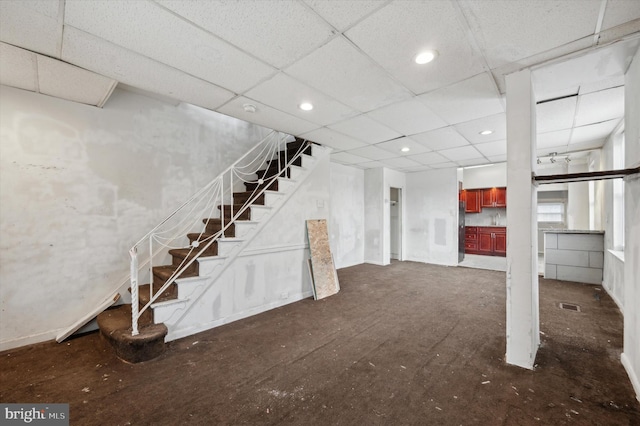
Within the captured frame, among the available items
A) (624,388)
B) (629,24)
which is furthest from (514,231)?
(629,24)

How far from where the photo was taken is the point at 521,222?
2.36m

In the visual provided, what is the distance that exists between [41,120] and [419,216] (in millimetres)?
7970

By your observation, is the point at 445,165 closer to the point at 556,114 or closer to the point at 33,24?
the point at 556,114

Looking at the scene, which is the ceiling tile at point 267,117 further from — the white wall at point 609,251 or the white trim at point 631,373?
the white wall at point 609,251

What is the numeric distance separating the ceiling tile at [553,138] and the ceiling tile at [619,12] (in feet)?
9.74

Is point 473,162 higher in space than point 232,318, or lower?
higher

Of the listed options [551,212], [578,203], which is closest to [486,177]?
[551,212]

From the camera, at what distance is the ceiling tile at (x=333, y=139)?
409cm

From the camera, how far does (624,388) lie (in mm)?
2086

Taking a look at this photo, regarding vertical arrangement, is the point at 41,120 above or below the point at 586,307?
above

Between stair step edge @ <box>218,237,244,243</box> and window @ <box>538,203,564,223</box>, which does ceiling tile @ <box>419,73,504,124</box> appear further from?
window @ <box>538,203,564,223</box>

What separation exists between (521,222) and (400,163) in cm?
445

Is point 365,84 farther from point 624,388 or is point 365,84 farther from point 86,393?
point 86,393

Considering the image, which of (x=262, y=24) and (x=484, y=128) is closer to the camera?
(x=262, y=24)
